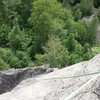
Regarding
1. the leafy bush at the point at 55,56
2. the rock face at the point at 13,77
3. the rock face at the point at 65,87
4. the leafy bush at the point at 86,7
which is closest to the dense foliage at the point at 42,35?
the leafy bush at the point at 55,56

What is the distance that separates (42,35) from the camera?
99.7 ft

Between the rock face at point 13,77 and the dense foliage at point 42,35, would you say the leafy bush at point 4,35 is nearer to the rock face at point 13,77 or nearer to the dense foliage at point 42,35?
the dense foliage at point 42,35

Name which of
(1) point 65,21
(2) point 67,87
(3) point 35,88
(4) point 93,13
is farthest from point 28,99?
(4) point 93,13

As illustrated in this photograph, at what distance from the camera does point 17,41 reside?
30797 mm

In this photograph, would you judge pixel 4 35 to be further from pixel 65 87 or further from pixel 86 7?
pixel 65 87

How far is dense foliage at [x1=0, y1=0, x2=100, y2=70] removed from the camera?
26.2 metres

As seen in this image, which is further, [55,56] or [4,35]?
[4,35]

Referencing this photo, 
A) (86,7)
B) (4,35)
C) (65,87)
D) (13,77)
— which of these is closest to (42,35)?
(4,35)

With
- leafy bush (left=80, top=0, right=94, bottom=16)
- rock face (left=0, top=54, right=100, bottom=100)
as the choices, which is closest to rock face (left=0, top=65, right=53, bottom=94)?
rock face (left=0, top=54, right=100, bottom=100)

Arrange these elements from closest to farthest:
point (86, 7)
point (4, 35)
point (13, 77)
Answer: point (13, 77), point (4, 35), point (86, 7)

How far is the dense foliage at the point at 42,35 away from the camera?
2625cm

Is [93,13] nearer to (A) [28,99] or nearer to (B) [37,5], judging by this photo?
(B) [37,5]

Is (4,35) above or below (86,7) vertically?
below

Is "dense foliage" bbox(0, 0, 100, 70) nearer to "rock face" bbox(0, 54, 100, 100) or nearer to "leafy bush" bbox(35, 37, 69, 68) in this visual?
"leafy bush" bbox(35, 37, 69, 68)
